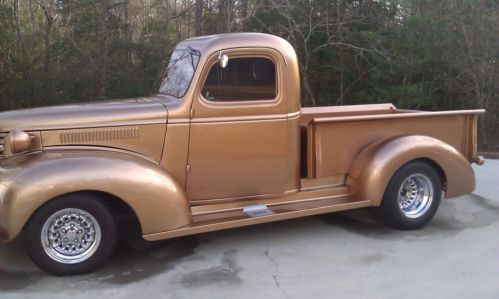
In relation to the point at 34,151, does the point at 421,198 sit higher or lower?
lower

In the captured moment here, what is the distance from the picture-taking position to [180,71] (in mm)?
5250

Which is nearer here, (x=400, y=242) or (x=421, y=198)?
(x=400, y=242)

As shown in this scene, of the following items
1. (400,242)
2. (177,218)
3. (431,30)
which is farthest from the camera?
(431,30)

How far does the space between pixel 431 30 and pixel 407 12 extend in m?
0.92

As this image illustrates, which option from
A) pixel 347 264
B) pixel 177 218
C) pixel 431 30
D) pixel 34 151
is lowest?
pixel 347 264

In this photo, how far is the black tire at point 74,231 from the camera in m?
4.21

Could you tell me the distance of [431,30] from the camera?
1305 centimetres

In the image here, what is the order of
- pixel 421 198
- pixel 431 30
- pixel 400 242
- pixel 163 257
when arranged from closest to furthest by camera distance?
pixel 163 257 < pixel 400 242 < pixel 421 198 < pixel 431 30

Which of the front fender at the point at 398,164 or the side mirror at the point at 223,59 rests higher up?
the side mirror at the point at 223,59

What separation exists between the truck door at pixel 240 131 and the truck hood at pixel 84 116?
41 centimetres

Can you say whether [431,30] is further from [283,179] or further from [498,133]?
[283,179]

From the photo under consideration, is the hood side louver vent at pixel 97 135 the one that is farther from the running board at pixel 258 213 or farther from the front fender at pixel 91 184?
the running board at pixel 258 213

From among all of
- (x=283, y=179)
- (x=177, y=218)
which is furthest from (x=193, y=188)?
(x=283, y=179)

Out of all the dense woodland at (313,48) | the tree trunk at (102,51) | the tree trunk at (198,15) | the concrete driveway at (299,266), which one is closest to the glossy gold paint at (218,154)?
the concrete driveway at (299,266)
